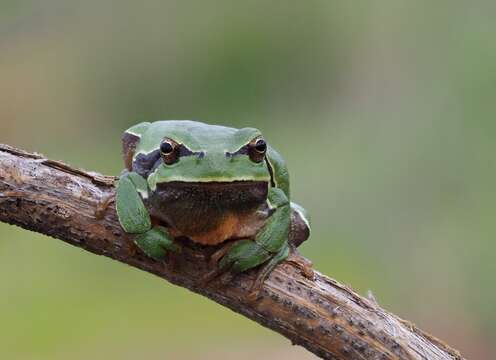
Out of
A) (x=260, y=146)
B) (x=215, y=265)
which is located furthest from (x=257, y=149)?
(x=215, y=265)

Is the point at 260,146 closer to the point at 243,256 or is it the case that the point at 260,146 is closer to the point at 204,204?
the point at 204,204

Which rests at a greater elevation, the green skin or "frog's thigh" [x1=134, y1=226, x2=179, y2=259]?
the green skin

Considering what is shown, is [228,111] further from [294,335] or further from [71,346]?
[294,335]

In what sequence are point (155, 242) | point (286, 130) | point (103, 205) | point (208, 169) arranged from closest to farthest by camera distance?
1. point (208, 169)
2. point (155, 242)
3. point (103, 205)
4. point (286, 130)

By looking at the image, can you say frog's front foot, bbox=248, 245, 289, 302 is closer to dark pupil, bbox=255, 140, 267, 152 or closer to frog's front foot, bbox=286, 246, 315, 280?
frog's front foot, bbox=286, 246, 315, 280

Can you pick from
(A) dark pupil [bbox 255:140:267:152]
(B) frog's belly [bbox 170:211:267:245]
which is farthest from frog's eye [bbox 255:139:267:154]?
(B) frog's belly [bbox 170:211:267:245]

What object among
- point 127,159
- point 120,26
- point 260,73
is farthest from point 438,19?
point 127,159

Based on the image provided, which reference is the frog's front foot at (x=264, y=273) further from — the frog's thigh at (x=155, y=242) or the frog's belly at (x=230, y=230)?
the frog's thigh at (x=155, y=242)
